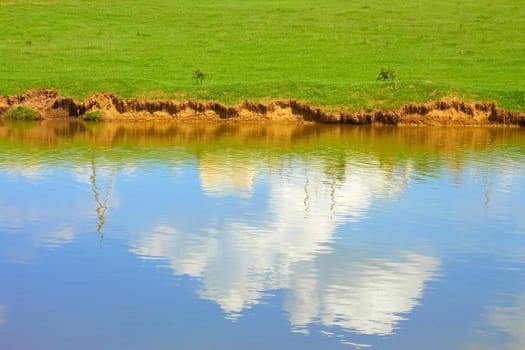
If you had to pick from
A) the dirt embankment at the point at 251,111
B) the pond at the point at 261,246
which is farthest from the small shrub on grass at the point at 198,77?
the pond at the point at 261,246

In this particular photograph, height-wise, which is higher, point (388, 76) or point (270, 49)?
point (270, 49)

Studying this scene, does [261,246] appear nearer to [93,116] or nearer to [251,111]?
[251,111]

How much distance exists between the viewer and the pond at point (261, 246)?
47.0 ft

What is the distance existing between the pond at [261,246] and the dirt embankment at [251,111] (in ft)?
20.3

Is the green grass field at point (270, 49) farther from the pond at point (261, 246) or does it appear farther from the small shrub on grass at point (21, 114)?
the pond at point (261, 246)

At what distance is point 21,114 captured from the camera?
41.5 meters

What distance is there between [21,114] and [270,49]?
15852mm

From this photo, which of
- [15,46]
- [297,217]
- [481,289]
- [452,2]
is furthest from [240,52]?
[481,289]

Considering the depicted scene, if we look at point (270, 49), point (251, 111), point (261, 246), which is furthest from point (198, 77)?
point (261, 246)

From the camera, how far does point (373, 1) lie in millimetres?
63219

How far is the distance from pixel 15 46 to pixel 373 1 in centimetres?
2444

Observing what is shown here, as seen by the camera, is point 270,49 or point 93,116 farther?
point 270,49

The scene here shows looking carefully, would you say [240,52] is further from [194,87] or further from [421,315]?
[421,315]

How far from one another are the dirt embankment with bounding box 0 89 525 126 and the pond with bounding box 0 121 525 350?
243 inches
